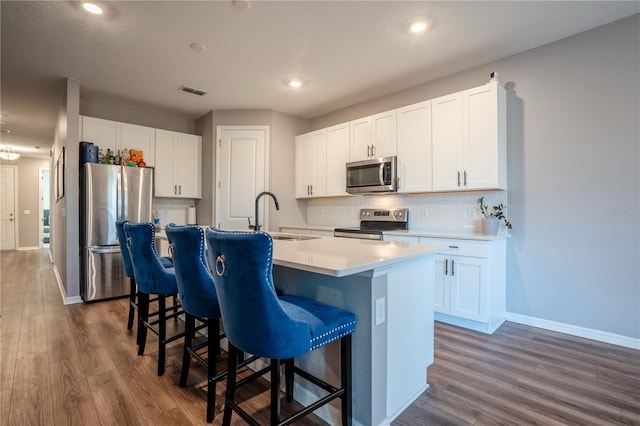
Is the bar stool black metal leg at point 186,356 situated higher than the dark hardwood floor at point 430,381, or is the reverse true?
the bar stool black metal leg at point 186,356

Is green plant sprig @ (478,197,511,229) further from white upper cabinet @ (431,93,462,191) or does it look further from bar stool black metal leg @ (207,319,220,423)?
bar stool black metal leg @ (207,319,220,423)

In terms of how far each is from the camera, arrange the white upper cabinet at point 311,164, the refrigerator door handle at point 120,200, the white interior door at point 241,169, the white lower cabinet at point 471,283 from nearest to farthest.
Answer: the white lower cabinet at point 471,283
the refrigerator door handle at point 120,200
the white upper cabinet at point 311,164
the white interior door at point 241,169

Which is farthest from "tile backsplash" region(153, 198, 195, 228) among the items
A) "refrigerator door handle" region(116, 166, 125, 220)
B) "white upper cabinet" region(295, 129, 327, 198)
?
"white upper cabinet" region(295, 129, 327, 198)

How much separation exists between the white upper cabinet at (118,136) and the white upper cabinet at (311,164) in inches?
84.7

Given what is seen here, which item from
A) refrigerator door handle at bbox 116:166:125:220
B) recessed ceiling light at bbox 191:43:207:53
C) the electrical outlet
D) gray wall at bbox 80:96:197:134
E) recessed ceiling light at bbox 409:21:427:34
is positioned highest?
recessed ceiling light at bbox 191:43:207:53

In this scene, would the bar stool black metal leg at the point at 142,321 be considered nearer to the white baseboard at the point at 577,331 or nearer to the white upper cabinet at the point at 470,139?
the white upper cabinet at the point at 470,139

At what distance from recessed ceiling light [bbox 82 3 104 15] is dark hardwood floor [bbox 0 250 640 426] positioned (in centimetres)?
261

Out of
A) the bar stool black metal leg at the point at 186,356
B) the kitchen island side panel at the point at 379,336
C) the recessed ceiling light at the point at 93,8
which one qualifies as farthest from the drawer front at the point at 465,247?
the recessed ceiling light at the point at 93,8

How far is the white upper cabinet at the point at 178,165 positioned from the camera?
15.4 feet

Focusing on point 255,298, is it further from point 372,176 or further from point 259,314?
point 372,176

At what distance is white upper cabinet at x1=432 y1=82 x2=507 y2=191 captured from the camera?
118 inches

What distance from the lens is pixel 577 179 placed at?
9.11ft

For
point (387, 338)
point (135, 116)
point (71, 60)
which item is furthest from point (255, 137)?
point (387, 338)

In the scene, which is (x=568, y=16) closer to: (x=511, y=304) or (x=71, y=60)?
(x=511, y=304)
